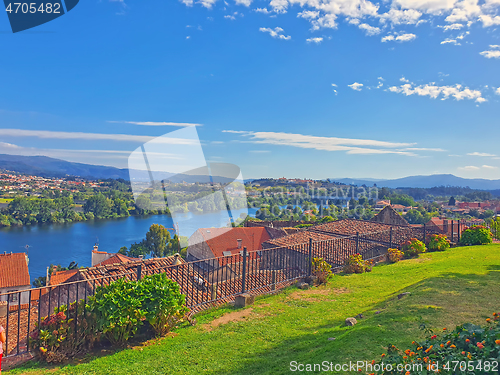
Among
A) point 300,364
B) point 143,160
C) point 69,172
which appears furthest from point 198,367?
point 69,172

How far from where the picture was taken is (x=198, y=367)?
392 cm

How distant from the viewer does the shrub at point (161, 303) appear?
184 inches

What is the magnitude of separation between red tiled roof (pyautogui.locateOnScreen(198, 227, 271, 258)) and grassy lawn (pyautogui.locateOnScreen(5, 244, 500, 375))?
34.1ft

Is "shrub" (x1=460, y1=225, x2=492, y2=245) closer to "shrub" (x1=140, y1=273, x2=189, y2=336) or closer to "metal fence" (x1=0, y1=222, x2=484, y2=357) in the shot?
"metal fence" (x1=0, y1=222, x2=484, y2=357)

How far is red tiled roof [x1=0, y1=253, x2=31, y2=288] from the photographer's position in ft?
68.8

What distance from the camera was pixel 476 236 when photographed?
13.5m

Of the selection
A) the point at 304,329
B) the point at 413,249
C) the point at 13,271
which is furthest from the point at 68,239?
the point at 304,329

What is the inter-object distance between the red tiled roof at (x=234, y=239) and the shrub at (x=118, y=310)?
1161 centimetres

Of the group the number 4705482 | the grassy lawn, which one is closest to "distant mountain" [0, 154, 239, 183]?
the number 4705482

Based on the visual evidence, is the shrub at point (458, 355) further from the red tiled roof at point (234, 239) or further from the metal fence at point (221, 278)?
the red tiled roof at point (234, 239)

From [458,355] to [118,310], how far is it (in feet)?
13.3

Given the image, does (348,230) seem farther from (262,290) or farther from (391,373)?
(391,373)

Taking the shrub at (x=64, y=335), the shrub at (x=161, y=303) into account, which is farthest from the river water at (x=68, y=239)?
the shrub at (x=64, y=335)

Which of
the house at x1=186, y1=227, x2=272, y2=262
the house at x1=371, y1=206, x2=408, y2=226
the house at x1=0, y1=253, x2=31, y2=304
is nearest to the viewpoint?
the house at x1=186, y1=227, x2=272, y2=262
